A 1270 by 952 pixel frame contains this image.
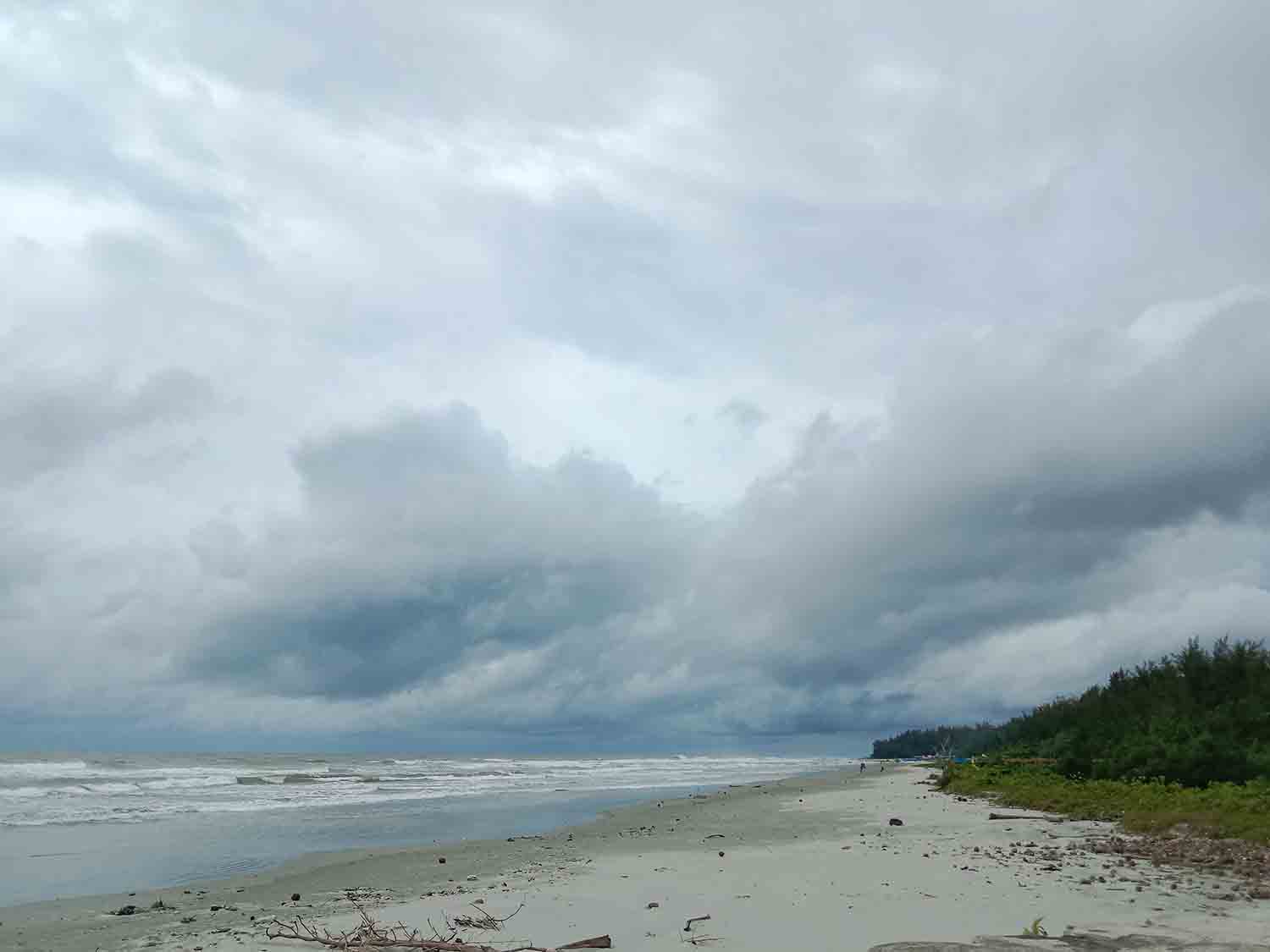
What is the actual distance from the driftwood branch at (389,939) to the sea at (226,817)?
6713 millimetres

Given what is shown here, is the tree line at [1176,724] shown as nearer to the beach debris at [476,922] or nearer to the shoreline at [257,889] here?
the shoreline at [257,889]

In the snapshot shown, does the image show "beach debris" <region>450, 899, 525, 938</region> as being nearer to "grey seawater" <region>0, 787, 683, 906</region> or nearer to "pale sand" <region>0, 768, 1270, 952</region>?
"pale sand" <region>0, 768, 1270, 952</region>

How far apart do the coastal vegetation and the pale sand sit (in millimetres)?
1938

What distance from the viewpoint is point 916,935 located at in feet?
26.9

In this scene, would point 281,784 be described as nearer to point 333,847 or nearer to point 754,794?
point 754,794

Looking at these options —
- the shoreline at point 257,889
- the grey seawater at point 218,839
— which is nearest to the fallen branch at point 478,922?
the shoreline at point 257,889

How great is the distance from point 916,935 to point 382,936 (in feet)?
16.7

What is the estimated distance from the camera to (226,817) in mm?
28062

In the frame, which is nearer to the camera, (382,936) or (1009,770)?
(382,936)

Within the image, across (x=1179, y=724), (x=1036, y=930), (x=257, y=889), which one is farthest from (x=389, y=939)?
(x=1179, y=724)

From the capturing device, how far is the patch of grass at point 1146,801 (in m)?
14.3

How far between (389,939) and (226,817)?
23097 mm

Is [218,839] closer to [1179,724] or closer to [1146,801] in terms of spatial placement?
[1146,801]

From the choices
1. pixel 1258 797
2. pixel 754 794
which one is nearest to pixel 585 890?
pixel 1258 797
